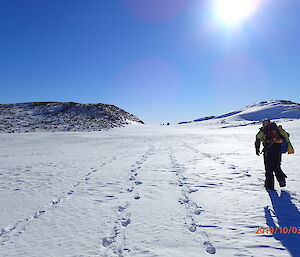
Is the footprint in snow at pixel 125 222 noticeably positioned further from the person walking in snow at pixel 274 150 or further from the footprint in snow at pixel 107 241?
the person walking in snow at pixel 274 150

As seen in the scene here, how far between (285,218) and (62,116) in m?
73.4

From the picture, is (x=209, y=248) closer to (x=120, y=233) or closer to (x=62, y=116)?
(x=120, y=233)

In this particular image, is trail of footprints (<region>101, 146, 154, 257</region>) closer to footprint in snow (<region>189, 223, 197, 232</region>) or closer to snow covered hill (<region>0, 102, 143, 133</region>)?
footprint in snow (<region>189, 223, 197, 232</region>)

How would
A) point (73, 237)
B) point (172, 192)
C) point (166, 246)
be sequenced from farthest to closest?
point (172, 192) < point (73, 237) < point (166, 246)

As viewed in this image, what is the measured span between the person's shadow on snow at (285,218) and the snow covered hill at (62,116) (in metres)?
50.2

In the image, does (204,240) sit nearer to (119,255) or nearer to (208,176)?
(119,255)

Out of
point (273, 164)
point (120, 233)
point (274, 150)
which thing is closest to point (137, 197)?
point (120, 233)

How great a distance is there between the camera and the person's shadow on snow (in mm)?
3752

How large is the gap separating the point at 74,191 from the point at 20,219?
2.12 meters

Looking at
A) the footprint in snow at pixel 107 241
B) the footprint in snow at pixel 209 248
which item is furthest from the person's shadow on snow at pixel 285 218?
the footprint in snow at pixel 107 241

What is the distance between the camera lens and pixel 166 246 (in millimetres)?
3820

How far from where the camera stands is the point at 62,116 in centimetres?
7119

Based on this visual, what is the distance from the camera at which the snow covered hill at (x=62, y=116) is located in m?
57.9

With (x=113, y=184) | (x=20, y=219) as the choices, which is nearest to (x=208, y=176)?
(x=113, y=184)
